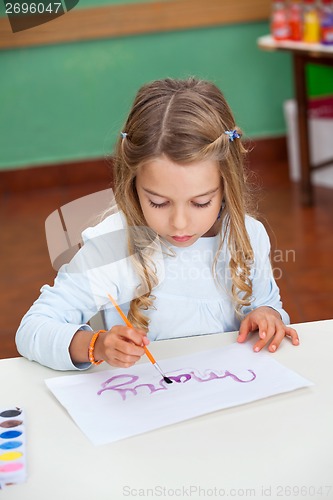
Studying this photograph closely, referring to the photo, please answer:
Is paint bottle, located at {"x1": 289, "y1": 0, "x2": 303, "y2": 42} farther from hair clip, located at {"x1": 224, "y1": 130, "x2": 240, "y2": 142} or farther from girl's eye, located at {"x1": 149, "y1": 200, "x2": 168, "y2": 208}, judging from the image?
girl's eye, located at {"x1": 149, "y1": 200, "x2": 168, "y2": 208}

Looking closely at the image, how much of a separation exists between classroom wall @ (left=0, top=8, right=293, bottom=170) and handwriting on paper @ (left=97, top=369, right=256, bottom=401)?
312 cm

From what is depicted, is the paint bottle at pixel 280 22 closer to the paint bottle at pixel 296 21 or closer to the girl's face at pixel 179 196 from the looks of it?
the paint bottle at pixel 296 21

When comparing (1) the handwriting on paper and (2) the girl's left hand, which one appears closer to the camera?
(1) the handwriting on paper

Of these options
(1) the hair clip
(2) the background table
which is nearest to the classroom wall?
(2) the background table

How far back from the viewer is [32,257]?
346cm

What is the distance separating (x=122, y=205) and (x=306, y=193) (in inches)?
100

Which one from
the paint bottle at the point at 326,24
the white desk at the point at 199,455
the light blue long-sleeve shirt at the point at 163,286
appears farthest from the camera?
the paint bottle at the point at 326,24

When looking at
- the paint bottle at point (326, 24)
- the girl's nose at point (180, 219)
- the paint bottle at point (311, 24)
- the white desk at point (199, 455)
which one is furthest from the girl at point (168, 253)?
the paint bottle at point (311, 24)

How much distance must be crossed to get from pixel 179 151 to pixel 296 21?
2.48 meters

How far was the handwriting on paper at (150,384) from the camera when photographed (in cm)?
116

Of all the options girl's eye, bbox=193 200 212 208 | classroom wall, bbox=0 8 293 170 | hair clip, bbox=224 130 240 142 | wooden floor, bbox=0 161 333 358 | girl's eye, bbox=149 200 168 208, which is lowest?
wooden floor, bbox=0 161 333 358

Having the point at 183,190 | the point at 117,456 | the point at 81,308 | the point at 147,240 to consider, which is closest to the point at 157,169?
the point at 183,190

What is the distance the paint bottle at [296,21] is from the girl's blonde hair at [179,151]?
7.60 feet

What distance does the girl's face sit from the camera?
128 cm
